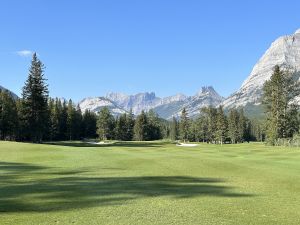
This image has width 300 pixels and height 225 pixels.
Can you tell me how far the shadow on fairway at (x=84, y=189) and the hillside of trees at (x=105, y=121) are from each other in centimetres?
6362

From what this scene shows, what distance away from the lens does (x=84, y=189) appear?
17172 millimetres

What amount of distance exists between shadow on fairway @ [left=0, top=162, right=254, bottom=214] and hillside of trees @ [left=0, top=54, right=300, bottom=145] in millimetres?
63620

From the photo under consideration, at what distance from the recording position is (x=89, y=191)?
54.7 ft

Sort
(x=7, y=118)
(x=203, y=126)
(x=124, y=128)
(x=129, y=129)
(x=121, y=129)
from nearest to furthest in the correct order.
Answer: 1. (x=7, y=118)
2. (x=121, y=129)
3. (x=124, y=128)
4. (x=203, y=126)
5. (x=129, y=129)

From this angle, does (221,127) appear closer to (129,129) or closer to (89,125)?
(129,129)

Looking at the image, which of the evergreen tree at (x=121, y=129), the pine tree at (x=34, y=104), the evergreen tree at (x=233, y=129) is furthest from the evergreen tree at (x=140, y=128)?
the pine tree at (x=34, y=104)

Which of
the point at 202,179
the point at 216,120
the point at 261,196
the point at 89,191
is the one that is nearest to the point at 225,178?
the point at 202,179

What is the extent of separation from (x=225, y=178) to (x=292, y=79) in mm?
74243

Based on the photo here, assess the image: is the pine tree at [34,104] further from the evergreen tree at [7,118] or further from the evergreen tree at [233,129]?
the evergreen tree at [233,129]

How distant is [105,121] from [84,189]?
15978 centimetres

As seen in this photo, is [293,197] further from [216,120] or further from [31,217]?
[216,120]

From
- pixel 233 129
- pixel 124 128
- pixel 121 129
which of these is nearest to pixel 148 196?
pixel 121 129

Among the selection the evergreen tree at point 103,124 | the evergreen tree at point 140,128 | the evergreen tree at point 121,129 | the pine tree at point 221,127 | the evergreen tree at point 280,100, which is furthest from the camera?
the evergreen tree at point 121,129

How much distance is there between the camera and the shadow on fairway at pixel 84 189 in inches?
562
